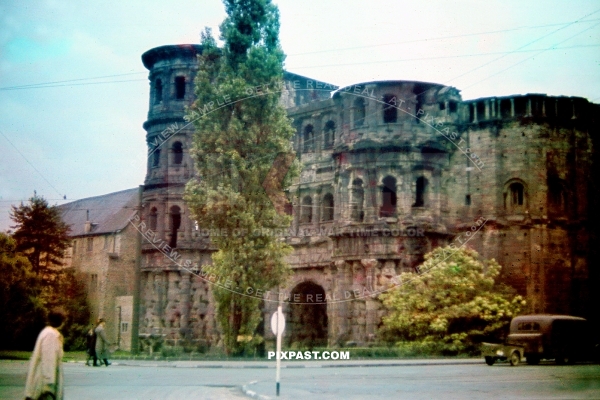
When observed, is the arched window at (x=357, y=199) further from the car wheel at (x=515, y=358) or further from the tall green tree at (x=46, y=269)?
the tall green tree at (x=46, y=269)

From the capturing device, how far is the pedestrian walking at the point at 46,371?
34.8ft

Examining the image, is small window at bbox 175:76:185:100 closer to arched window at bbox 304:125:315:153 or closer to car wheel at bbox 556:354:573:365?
arched window at bbox 304:125:315:153

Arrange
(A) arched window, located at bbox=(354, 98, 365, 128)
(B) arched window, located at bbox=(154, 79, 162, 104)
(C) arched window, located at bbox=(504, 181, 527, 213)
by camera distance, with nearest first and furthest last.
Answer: (C) arched window, located at bbox=(504, 181, 527, 213)
(A) arched window, located at bbox=(354, 98, 365, 128)
(B) arched window, located at bbox=(154, 79, 162, 104)

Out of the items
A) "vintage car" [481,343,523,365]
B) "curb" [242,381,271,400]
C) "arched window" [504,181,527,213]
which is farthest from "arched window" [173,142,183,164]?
"curb" [242,381,271,400]

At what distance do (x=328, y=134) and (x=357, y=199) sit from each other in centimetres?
547

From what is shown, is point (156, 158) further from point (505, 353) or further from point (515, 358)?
point (515, 358)

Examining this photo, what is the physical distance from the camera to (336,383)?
70.4 ft

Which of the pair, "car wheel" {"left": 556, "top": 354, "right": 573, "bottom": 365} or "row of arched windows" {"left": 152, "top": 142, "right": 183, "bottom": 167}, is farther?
"row of arched windows" {"left": 152, "top": 142, "right": 183, "bottom": 167}

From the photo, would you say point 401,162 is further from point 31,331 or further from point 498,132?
point 31,331

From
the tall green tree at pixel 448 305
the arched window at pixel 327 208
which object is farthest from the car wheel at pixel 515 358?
the arched window at pixel 327 208

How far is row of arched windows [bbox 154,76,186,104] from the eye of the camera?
50.8 meters

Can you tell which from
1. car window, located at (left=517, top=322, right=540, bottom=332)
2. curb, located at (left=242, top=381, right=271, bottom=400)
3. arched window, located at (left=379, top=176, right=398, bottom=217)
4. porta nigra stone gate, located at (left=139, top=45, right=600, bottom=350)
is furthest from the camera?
arched window, located at (left=379, top=176, right=398, bottom=217)

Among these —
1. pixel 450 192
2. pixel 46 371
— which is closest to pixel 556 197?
pixel 450 192

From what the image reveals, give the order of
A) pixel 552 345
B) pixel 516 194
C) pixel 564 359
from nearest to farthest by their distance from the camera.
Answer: pixel 564 359 < pixel 552 345 < pixel 516 194
